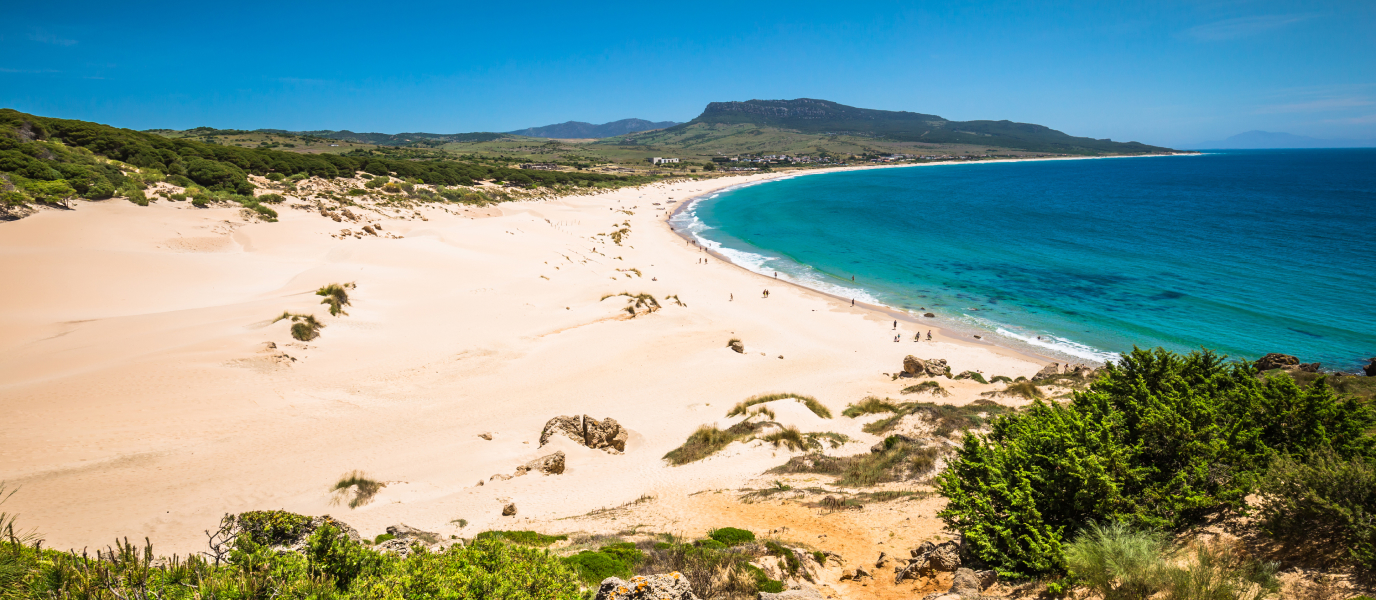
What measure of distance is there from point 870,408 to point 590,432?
977 centimetres

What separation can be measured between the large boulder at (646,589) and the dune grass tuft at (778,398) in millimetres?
11830

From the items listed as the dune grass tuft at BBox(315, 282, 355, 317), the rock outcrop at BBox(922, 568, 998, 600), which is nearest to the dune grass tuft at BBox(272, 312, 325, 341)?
the dune grass tuft at BBox(315, 282, 355, 317)

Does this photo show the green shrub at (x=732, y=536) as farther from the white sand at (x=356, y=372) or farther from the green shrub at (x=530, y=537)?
the white sand at (x=356, y=372)

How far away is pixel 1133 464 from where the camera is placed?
817 cm

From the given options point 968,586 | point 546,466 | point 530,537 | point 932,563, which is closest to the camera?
point 968,586

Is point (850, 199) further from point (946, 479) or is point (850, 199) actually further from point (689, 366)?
point (946, 479)

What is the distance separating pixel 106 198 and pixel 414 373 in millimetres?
31884

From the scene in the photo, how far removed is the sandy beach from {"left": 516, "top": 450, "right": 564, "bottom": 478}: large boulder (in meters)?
0.32

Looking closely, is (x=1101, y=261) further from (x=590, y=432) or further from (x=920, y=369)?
(x=590, y=432)

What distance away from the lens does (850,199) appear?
9650cm

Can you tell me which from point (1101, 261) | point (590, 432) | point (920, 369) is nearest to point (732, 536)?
point (590, 432)

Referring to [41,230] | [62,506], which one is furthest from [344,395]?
[41,230]

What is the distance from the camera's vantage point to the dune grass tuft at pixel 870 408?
18.3 m

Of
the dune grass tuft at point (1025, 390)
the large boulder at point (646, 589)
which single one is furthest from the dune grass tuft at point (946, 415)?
the large boulder at point (646, 589)
